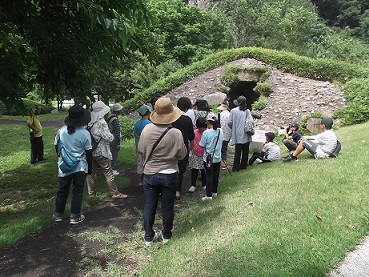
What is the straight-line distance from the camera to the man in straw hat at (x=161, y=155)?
428cm

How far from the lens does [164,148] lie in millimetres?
4277

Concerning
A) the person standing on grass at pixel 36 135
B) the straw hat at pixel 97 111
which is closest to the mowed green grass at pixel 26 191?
the person standing on grass at pixel 36 135

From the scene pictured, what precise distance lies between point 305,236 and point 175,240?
64.2 inches

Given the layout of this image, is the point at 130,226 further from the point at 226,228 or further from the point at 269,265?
the point at 269,265

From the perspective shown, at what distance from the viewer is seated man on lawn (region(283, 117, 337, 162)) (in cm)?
779

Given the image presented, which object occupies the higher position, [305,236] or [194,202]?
[305,236]

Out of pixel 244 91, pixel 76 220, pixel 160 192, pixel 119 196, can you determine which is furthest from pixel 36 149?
pixel 244 91

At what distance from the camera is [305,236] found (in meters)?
3.81

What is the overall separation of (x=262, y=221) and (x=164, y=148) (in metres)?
1.59

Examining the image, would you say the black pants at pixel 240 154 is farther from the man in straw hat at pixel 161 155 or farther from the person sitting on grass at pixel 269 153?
the man in straw hat at pixel 161 155

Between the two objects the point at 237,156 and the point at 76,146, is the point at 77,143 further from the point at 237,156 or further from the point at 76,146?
the point at 237,156

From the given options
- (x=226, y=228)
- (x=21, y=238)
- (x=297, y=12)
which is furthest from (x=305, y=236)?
(x=297, y=12)

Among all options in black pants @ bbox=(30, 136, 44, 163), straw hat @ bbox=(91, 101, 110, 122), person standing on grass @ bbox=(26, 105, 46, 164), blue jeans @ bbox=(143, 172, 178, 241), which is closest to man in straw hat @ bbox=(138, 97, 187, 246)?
blue jeans @ bbox=(143, 172, 178, 241)

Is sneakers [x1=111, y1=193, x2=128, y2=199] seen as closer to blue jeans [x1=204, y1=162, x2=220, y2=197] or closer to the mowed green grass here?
the mowed green grass
